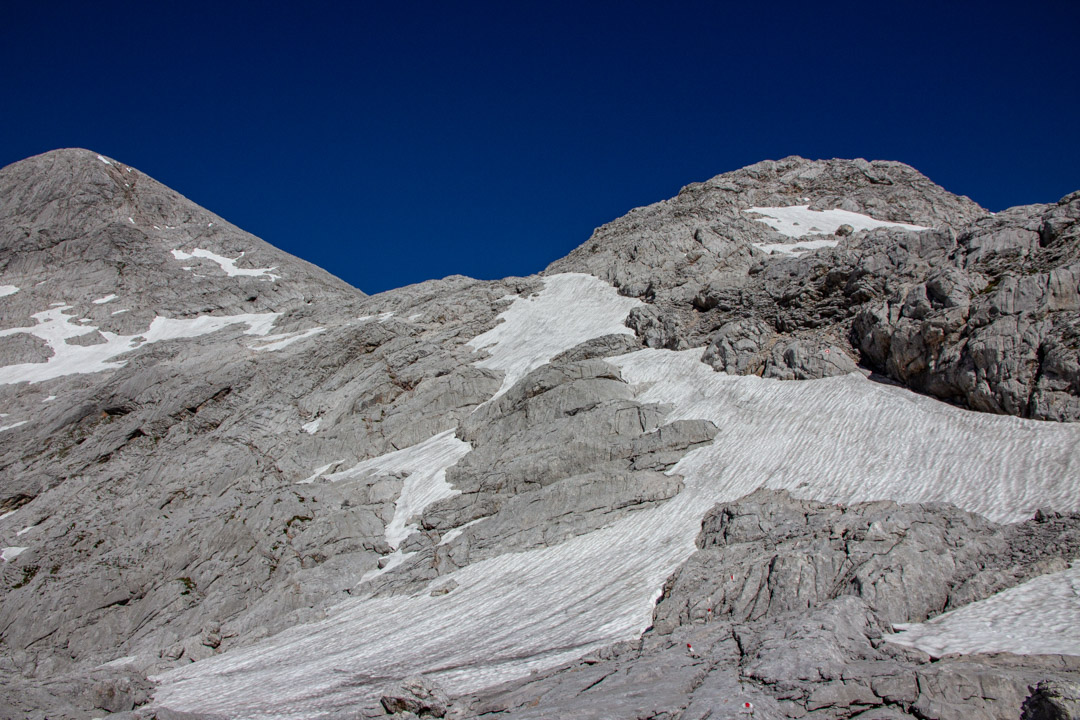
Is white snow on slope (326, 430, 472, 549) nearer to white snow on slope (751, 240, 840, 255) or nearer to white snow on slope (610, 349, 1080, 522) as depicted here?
white snow on slope (610, 349, 1080, 522)

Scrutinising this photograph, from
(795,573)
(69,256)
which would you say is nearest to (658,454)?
(795,573)

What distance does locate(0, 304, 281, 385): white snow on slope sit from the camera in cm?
5606

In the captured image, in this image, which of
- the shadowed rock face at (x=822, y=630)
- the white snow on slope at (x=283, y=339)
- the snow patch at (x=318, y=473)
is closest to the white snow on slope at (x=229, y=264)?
the white snow on slope at (x=283, y=339)

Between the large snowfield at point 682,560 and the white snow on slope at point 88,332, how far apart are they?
136ft

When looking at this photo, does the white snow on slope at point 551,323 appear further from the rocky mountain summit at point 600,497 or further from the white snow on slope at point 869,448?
the white snow on slope at point 869,448

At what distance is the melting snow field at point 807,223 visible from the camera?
5066cm

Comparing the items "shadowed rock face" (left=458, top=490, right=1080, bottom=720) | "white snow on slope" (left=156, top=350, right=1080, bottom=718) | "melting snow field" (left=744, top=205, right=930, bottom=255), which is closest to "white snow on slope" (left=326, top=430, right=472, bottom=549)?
"white snow on slope" (left=156, top=350, right=1080, bottom=718)

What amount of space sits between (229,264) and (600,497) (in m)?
69.1

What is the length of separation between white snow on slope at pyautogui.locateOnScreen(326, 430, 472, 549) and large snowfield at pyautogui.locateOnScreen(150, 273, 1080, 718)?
19 centimetres

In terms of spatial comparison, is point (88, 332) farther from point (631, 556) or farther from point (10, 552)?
point (631, 556)

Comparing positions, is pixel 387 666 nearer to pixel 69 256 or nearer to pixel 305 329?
pixel 305 329

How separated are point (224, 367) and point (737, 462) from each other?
122 feet

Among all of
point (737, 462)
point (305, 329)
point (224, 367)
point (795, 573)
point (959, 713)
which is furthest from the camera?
point (305, 329)

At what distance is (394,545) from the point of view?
90.7 feet
